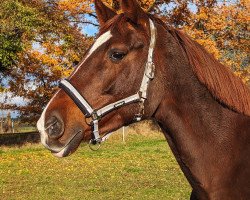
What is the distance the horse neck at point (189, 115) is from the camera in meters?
3.34

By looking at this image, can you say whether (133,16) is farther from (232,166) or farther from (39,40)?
(39,40)

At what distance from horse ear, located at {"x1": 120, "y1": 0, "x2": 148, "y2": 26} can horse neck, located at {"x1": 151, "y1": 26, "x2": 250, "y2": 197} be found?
238mm

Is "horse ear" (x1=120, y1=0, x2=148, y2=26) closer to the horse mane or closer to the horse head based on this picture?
the horse head

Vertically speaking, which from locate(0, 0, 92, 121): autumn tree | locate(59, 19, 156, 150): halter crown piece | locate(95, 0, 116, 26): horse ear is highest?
locate(95, 0, 116, 26): horse ear

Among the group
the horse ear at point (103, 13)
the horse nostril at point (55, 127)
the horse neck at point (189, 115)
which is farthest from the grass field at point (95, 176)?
the horse nostril at point (55, 127)

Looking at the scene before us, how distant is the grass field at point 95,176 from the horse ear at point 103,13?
16.2 ft

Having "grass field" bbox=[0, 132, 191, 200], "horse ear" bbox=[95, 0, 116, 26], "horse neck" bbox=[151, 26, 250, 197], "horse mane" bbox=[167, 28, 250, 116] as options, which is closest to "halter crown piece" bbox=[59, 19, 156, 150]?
"horse neck" bbox=[151, 26, 250, 197]

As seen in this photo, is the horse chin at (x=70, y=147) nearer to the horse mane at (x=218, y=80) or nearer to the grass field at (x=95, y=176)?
the horse mane at (x=218, y=80)

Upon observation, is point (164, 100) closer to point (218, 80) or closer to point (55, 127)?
point (218, 80)

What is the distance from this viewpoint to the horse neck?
3.34 m

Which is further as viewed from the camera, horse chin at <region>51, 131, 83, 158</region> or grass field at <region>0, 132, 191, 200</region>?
grass field at <region>0, 132, 191, 200</region>

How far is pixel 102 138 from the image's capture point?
330 cm

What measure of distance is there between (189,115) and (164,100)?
0.72 ft

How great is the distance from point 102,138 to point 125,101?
324mm
